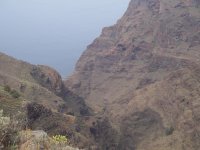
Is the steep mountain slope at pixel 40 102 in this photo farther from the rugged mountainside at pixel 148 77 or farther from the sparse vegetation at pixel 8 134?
the rugged mountainside at pixel 148 77

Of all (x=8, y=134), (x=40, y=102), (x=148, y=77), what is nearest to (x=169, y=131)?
(x=40, y=102)

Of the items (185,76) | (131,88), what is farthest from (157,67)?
(185,76)

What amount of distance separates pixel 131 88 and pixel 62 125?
8595 cm

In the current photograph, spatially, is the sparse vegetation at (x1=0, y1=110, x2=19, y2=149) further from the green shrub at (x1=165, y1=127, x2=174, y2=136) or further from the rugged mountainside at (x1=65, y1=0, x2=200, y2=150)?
the green shrub at (x1=165, y1=127, x2=174, y2=136)

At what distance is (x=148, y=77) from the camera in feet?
445

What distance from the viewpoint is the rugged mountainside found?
8775 cm

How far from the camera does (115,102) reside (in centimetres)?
12812

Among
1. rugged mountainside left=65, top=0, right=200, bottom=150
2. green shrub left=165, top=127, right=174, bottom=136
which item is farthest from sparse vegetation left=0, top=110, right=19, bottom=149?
green shrub left=165, top=127, right=174, bottom=136

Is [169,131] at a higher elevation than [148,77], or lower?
lower

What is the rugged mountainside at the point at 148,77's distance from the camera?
8775 centimetres

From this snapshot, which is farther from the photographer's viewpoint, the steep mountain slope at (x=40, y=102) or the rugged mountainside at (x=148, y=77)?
the rugged mountainside at (x=148, y=77)

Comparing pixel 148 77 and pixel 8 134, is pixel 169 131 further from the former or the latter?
pixel 8 134

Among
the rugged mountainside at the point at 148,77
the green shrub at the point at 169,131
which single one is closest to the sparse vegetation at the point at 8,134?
the rugged mountainside at the point at 148,77

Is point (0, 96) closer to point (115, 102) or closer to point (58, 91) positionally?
point (58, 91)
